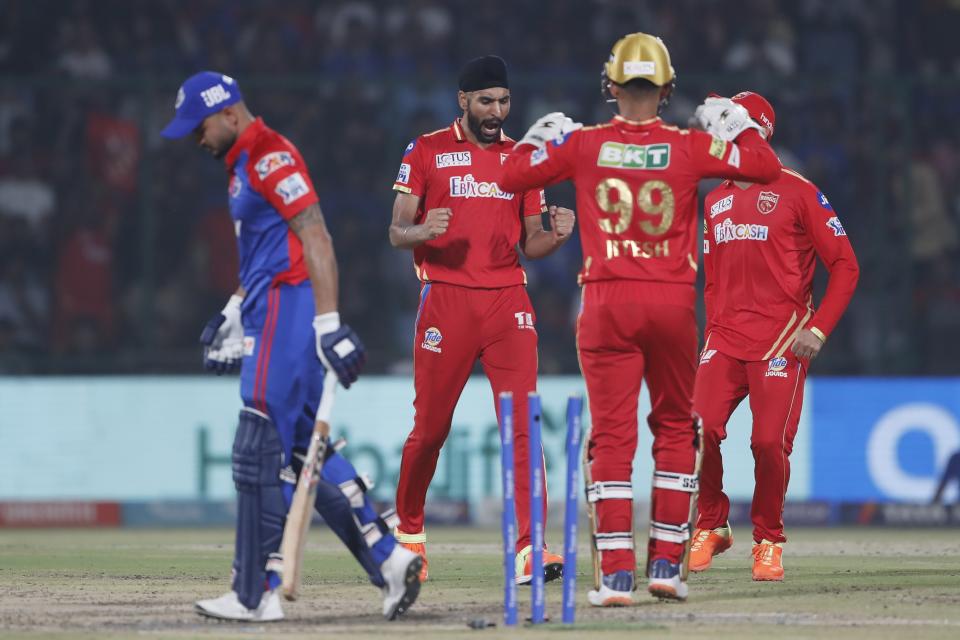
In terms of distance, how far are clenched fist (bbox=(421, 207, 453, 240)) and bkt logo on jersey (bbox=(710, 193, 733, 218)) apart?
5.43 feet

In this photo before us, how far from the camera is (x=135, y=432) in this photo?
48.4 ft

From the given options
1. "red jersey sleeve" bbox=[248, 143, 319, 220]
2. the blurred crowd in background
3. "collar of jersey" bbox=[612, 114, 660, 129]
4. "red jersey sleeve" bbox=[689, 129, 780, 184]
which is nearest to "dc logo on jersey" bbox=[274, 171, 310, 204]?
"red jersey sleeve" bbox=[248, 143, 319, 220]

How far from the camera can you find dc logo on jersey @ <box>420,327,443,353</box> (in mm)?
8562

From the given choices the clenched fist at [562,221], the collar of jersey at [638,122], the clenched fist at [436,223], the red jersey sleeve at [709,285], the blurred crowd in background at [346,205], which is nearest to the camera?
the collar of jersey at [638,122]

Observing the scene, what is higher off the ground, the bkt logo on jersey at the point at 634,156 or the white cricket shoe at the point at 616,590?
the bkt logo on jersey at the point at 634,156

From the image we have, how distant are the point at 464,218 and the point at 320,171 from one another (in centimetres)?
754

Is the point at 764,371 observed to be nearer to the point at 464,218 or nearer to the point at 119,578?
the point at 464,218

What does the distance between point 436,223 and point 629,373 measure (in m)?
1.40

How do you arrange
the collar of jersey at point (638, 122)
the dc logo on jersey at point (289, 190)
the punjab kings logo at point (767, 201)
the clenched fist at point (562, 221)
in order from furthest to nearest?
1. the punjab kings logo at point (767, 201)
2. the clenched fist at point (562, 221)
3. the collar of jersey at point (638, 122)
4. the dc logo on jersey at point (289, 190)

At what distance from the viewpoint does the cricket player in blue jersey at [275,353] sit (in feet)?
22.5

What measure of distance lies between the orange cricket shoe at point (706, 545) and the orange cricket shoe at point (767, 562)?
1.44 feet

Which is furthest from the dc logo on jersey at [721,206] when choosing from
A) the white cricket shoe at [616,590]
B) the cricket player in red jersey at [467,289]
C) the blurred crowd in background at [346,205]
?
the blurred crowd in background at [346,205]

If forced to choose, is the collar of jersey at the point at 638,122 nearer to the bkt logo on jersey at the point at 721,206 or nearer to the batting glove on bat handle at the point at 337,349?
the batting glove on bat handle at the point at 337,349

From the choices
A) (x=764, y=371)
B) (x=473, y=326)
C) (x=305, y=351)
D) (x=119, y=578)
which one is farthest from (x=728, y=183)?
(x=119, y=578)
